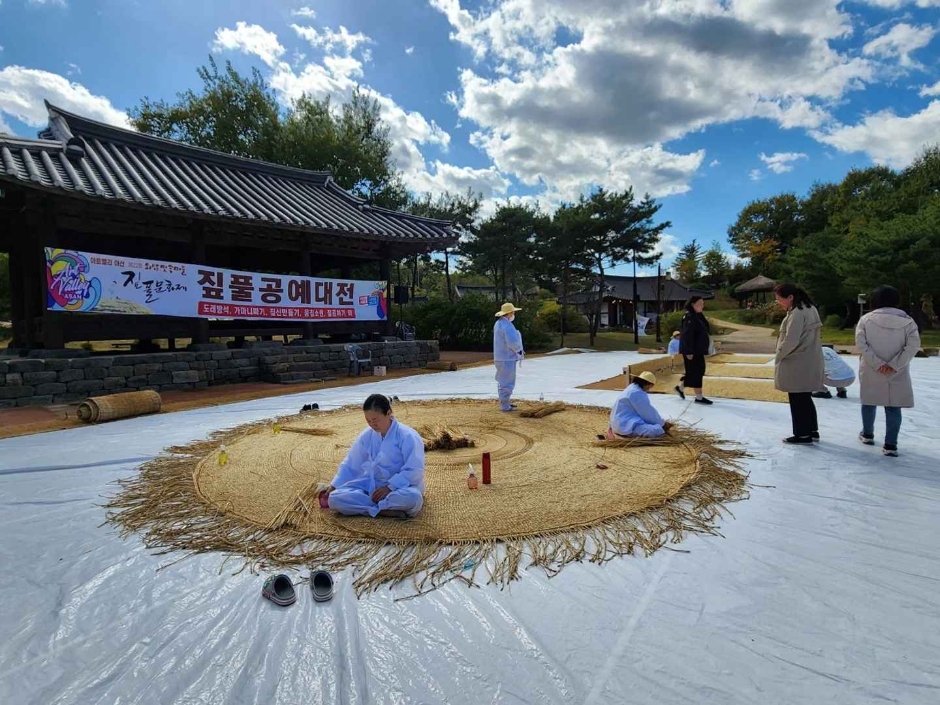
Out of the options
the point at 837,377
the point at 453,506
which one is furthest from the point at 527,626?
the point at 837,377

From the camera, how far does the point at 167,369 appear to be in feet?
28.6

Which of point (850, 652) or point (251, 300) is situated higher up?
point (251, 300)

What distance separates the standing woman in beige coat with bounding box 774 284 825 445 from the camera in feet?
14.8

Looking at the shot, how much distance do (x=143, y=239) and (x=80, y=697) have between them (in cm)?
1106

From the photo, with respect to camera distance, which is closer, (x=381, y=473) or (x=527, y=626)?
(x=527, y=626)

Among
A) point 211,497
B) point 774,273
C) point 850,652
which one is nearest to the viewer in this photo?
point 850,652

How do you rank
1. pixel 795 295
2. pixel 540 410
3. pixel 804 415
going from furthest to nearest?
pixel 540 410, pixel 795 295, pixel 804 415

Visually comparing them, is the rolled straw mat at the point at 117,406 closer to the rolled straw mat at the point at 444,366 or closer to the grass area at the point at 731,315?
the rolled straw mat at the point at 444,366

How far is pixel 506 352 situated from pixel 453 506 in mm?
3442

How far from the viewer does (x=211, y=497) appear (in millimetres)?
3357

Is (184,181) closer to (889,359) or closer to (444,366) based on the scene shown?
(444,366)

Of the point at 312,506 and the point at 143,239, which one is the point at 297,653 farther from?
the point at 143,239

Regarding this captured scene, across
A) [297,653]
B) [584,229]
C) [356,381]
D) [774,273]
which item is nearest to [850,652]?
[297,653]

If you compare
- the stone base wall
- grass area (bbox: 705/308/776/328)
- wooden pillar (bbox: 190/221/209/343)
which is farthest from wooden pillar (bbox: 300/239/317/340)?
grass area (bbox: 705/308/776/328)
